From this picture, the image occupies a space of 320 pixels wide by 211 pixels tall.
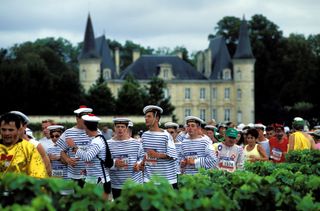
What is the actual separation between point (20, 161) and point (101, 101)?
8350 centimetres

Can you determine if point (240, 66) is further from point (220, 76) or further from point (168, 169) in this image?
point (168, 169)

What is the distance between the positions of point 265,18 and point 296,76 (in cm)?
1201

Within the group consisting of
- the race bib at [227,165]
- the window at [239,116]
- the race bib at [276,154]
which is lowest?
the window at [239,116]

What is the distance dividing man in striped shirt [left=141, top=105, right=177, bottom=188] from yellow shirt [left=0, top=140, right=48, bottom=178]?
366 centimetres

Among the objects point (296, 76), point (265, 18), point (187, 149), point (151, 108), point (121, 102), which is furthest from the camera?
point (265, 18)

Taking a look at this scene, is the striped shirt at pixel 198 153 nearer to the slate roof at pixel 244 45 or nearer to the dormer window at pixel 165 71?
the slate roof at pixel 244 45

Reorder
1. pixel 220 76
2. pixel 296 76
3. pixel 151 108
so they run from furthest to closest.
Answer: pixel 220 76 → pixel 296 76 → pixel 151 108

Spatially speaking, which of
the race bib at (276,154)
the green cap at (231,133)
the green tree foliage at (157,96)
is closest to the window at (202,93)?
the green tree foliage at (157,96)

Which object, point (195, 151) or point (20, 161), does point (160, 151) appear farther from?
point (20, 161)

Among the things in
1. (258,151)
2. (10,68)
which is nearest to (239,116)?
(10,68)

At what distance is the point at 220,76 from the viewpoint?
399ft

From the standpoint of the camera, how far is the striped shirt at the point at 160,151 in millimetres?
13258

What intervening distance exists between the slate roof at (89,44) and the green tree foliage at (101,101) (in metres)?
21.3

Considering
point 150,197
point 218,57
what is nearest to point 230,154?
point 150,197
